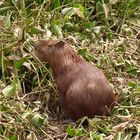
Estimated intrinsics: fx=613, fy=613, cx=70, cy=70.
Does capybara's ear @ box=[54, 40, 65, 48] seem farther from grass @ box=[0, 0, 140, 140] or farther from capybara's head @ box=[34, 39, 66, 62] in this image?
grass @ box=[0, 0, 140, 140]

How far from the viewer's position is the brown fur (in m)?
4.89

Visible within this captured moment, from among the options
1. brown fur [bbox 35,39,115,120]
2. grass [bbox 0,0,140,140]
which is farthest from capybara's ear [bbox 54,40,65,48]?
grass [bbox 0,0,140,140]

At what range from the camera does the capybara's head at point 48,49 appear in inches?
203

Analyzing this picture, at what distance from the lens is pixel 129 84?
17.4 feet

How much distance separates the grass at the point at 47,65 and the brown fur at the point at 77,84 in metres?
0.10

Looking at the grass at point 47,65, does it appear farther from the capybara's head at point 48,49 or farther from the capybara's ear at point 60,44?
the capybara's ear at point 60,44

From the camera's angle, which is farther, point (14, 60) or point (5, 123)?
point (14, 60)

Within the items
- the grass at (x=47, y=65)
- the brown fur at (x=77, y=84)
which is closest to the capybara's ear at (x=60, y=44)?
the brown fur at (x=77, y=84)

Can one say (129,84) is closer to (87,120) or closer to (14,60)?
(87,120)

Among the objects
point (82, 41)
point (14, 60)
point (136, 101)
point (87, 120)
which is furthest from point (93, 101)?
point (82, 41)

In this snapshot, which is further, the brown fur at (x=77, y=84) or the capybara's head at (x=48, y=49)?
the capybara's head at (x=48, y=49)

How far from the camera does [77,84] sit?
16.2 feet

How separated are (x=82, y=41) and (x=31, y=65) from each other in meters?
0.82

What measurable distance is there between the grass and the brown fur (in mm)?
98
